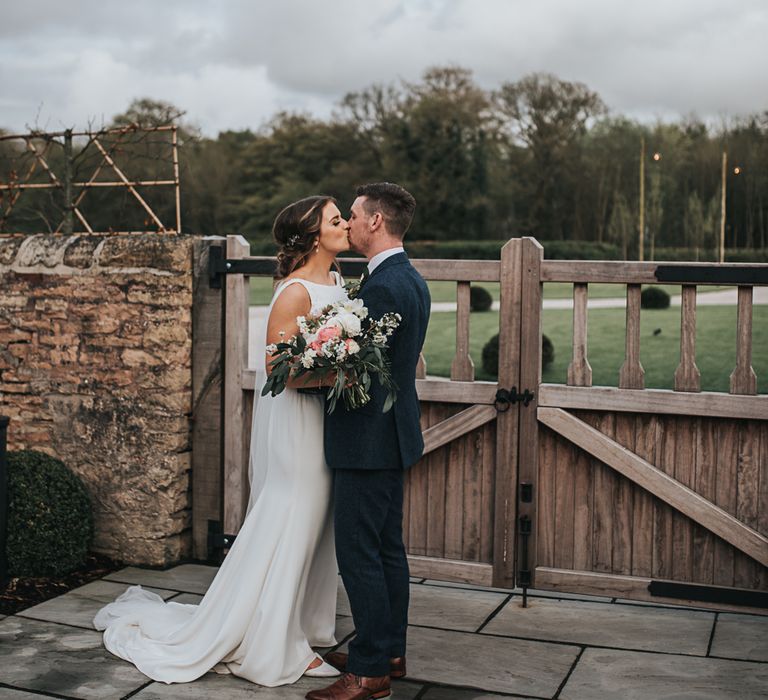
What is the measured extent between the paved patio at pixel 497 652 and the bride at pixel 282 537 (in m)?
0.09

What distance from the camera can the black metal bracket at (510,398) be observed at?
5.45 m

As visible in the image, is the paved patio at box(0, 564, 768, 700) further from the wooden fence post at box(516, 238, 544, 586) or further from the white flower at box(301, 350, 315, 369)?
the white flower at box(301, 350, 315, 369)

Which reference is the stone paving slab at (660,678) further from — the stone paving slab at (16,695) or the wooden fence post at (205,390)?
A: the wooden fence post at (205,390)

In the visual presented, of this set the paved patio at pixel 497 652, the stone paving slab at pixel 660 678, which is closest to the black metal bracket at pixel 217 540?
the paved patio at pixel 497 652

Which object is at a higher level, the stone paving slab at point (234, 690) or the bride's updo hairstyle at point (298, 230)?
A: the bride's updo hairstyle at point (298, 230)

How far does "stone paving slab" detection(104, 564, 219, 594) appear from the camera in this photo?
5.71 meters

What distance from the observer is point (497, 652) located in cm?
464

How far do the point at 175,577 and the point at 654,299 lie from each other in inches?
813

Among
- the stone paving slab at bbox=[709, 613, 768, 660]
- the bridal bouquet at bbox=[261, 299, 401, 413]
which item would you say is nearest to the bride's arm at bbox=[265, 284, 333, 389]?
the bridal bouquet at bbox=[261, 299, 401, 413]

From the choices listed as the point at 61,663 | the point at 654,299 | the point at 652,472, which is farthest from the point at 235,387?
the point at 654,299

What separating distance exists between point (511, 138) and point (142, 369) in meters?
44.4

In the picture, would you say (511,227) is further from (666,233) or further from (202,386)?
(202,386)

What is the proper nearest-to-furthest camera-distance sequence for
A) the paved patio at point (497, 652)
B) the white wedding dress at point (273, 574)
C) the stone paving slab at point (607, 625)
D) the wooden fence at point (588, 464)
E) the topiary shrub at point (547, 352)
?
the paved patio at point (497, 652) < the white wedding dress at point (273, 574) < the stone paving slab at point (607, 625) < the wooden fence at point (588, 464) < the topiary shrub at point (547, 352)

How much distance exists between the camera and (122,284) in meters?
6.07
